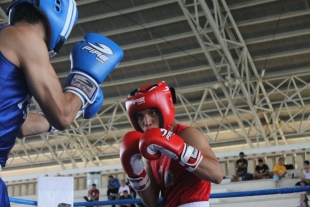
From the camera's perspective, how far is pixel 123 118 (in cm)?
1456

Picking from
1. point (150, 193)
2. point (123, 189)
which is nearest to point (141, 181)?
point (150, 193)

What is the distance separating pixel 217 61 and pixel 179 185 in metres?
10.0

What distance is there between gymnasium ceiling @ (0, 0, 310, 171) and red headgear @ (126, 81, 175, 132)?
8105 millimetres

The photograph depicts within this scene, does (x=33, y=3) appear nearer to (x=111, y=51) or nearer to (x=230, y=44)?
(x=111, y=51)

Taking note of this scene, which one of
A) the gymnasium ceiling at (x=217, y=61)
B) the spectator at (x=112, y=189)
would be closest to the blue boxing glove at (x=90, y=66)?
the spectator at (x=112, y=189)

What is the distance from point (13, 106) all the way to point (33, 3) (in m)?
0.30

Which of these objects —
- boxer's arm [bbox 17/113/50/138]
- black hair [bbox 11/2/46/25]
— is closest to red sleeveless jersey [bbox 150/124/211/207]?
boxer's arm [bbox 17/113/50/138]

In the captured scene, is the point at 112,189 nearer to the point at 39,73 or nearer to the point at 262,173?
the point at 262,173

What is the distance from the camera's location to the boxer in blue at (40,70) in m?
1.39

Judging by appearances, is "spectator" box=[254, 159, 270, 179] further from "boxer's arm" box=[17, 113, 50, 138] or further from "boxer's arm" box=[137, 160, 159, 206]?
"boxer's arm" box=[17, 113, 50, 138]

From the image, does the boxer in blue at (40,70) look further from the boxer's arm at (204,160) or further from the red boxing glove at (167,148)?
the boxer's arm at (204,160)

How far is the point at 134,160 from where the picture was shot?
2115 mm

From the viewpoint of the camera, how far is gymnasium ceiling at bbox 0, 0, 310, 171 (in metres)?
10.7

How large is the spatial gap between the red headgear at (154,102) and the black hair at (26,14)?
75cm
